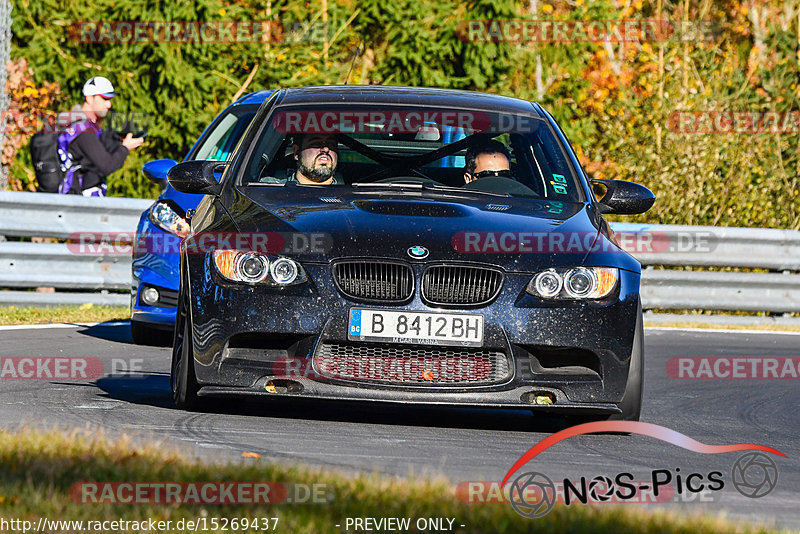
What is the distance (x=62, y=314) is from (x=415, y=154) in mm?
5747

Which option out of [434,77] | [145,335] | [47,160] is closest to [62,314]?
[47,160]

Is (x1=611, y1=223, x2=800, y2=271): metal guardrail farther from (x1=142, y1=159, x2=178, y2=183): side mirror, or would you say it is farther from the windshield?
the windshield

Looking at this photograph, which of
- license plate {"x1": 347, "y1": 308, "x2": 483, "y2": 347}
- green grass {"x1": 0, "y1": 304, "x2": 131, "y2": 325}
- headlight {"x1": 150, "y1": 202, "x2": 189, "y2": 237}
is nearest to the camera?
license plate {"x1": 347, "y1": 308, "x2": 483, "y2": 347}

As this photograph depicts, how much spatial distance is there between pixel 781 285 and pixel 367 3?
686 centimetres

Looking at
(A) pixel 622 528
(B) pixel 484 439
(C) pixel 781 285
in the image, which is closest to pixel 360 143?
(B) pixel 484 439

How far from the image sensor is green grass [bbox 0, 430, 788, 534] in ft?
13.3

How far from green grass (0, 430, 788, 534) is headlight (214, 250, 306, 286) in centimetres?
122

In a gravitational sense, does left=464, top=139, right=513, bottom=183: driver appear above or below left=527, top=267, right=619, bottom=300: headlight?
above

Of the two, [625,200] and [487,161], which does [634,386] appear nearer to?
[625,200]

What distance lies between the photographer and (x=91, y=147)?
13.2 meters

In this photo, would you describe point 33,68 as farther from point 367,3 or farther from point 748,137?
point 748,137

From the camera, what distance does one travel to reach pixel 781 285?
50.0ft

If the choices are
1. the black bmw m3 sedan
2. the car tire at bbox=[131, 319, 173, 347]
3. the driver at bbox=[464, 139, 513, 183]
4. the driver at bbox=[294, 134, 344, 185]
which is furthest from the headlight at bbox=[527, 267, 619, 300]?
the car tire at bbox=[131, 319, 173, 347]

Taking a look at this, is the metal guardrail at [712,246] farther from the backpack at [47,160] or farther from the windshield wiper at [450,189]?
the windshield wiper at [450,189]
